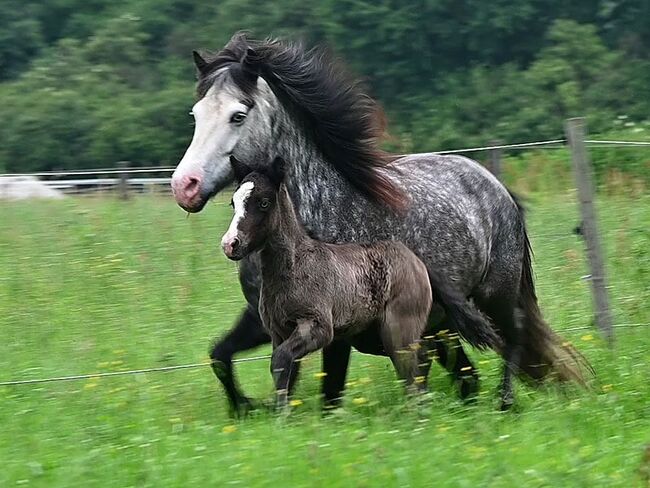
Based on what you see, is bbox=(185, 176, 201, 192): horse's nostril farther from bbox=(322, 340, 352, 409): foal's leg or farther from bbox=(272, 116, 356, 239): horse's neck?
bbox=(322, 340, 352, 409): foal's leg

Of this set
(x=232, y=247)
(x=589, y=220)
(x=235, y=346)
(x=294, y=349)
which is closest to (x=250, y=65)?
(x=232, y=247)

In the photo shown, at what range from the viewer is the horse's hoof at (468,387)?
8.30 metres

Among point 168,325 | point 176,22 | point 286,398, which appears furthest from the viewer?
point 176,22

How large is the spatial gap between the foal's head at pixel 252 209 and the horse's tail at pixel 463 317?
4.53 feet

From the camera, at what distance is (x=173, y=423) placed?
22.3 feet

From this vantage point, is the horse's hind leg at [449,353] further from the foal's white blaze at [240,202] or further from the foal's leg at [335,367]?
the foal's white blaze at [240,202]

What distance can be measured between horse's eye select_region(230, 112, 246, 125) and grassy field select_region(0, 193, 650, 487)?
5.42ft

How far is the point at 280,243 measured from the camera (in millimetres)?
7043

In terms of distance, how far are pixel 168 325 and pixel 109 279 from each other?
90.7 inches

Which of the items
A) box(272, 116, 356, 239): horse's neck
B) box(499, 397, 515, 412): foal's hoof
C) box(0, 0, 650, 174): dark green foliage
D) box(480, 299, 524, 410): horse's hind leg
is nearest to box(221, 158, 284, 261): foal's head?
box(272, 116, 356, 239): horse's neck

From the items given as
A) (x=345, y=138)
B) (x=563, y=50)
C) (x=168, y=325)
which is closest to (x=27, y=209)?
(x=168, y=325)

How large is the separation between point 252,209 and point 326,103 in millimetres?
1294

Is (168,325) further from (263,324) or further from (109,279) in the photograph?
(263,324)

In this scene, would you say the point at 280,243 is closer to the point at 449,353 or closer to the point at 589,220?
the point at 449,353
